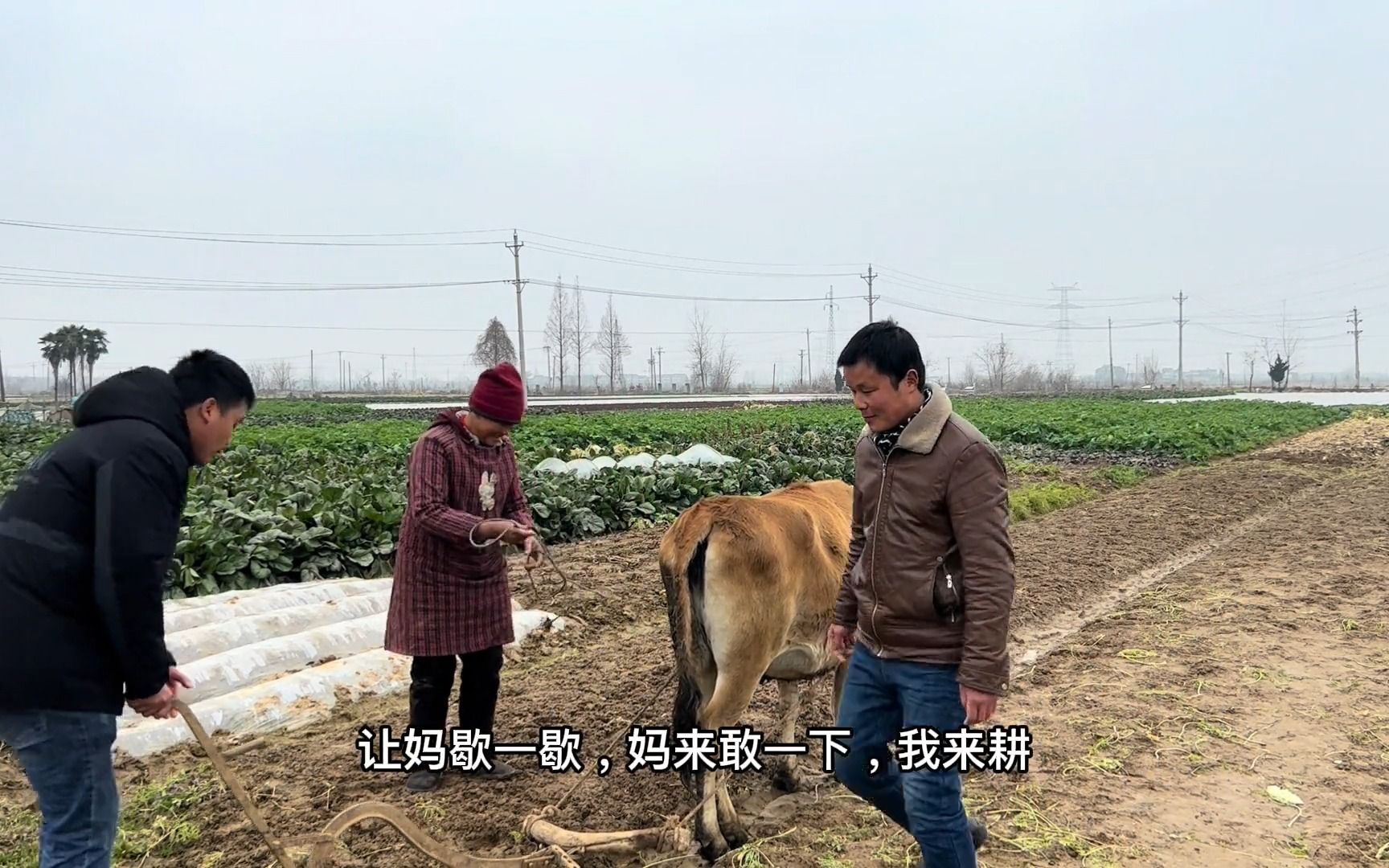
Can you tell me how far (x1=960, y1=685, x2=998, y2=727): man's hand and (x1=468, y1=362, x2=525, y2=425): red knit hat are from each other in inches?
97.0

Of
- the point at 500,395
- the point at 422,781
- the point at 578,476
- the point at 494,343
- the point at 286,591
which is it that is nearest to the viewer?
the point at 500,395

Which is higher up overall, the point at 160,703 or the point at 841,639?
the point at 160,703

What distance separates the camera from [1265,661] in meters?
6.34

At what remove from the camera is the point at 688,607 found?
157 inches

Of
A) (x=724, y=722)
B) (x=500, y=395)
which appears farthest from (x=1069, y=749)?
(x=500, y=395)

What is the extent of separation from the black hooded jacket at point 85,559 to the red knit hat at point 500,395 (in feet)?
6.23

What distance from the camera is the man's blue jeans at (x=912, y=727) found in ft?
9.59

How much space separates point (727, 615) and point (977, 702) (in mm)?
1368

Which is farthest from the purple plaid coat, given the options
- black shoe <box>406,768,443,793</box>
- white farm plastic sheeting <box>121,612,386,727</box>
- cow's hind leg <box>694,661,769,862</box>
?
white farm plastic sheeting <box>121,612,386,727</box>

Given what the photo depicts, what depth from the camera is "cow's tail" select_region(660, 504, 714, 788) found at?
3973 mm

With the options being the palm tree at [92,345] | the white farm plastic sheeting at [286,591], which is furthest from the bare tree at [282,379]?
the white farm plastic sheeting at [286,591]

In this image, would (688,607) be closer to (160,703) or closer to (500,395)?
(500,395)

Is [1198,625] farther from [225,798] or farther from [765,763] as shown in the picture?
[225,798]

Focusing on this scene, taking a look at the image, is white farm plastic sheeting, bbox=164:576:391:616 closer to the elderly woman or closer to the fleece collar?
the elderly woman
